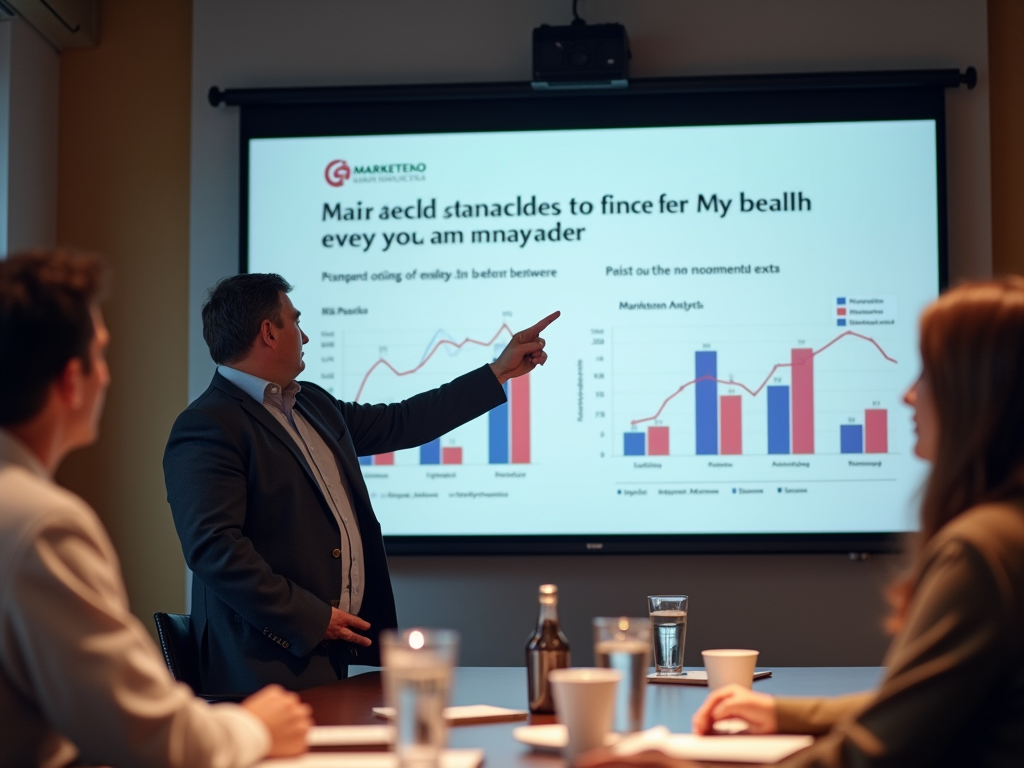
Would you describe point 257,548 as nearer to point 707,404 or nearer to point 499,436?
point 499,436

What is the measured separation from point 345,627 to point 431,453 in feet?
4.18

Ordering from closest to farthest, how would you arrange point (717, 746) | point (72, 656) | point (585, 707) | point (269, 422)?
point (72, 656) → point (585, 707) → point (717, 746) → point (269, 422)

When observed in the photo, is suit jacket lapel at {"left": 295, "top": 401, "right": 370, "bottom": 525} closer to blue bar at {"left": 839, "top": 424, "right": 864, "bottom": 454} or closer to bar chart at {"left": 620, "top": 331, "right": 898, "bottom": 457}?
bar chart at {"left": 620, "top": 331, "right": 898, "bottom": 457}

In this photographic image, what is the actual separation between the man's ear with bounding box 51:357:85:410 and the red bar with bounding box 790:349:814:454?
2947mm

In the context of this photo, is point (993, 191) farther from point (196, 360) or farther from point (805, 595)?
point (196, 360)

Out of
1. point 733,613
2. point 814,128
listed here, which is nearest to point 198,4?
point 814,128

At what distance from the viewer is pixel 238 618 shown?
8.91 feet

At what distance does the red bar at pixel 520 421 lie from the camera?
12.7 ft

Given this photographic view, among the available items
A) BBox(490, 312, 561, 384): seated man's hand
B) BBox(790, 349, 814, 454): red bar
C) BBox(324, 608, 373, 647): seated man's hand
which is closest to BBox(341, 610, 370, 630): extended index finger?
BBox(324, 608, 373, 647): seated man's hand

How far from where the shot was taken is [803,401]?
3799mm

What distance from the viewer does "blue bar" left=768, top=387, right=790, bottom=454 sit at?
12.4 feet

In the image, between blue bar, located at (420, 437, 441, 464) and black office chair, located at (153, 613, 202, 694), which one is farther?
blue bar, located at (420, 437, 441, 464)

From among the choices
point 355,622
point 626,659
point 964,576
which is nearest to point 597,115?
point 355,622

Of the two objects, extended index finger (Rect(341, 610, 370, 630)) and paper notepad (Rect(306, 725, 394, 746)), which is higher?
paper notepad (Rect(306, 725, 394, 746))
